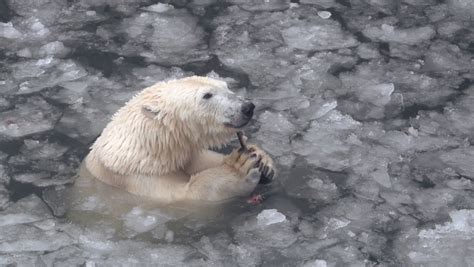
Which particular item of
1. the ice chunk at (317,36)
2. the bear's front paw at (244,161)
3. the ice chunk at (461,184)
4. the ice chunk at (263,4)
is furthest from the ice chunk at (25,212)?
the ice chunk at (263,4)

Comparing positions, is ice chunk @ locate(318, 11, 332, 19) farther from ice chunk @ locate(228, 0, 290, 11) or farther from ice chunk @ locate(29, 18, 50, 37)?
ice chunk @ locate(29, 18, 50, 37)

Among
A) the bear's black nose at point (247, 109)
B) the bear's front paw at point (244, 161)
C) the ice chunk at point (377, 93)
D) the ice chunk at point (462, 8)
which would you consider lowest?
the ice chunk at point (462, 8)

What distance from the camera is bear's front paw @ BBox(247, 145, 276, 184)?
16.7 ft

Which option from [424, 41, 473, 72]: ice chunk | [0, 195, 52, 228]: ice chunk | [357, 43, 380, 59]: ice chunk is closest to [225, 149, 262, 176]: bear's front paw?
[0, 195, 52, 228]: ice chunk

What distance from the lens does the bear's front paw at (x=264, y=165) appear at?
5.10 m

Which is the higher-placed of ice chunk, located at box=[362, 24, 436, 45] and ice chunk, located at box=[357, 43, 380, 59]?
ice chunk, located at box=[357, 43, 380, 59]

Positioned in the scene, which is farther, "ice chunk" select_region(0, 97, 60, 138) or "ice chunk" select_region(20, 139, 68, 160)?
"ice chunk" select_region(0, 97, 60, 138)

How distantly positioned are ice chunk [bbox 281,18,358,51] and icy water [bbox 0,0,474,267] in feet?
0.04

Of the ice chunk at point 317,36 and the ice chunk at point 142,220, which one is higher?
the ice chunk at point 142,220

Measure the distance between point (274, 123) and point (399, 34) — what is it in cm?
145

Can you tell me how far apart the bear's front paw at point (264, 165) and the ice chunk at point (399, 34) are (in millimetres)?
1822

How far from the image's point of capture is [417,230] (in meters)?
4.86

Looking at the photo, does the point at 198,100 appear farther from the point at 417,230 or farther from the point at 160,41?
the point at 160,41

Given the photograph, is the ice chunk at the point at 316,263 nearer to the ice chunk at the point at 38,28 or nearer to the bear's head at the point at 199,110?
the bear's head at the point at 199,110
